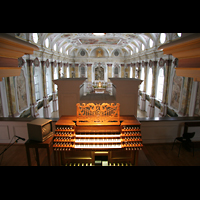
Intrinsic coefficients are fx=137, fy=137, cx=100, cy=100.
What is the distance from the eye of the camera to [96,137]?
11.8 ft

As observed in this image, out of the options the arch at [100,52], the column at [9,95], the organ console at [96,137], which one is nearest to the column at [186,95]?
the organ console at [96,137]

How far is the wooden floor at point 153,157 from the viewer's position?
3.76m

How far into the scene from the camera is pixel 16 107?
24.9 ft

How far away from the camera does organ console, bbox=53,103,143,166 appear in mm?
3420

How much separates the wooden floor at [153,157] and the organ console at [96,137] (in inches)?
15.4

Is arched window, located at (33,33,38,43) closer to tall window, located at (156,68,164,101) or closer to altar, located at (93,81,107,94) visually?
tall window, located at (156,68,164,101)

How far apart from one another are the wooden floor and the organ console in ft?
1.28

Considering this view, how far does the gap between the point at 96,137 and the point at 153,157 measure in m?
1.87

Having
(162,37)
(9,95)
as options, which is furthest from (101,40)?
(9,95)

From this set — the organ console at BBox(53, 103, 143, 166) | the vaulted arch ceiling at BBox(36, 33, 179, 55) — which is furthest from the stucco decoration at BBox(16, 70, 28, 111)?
the organ console at BBox(53, 103, 143, 166)

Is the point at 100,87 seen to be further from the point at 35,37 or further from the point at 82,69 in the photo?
the point at 35,37
